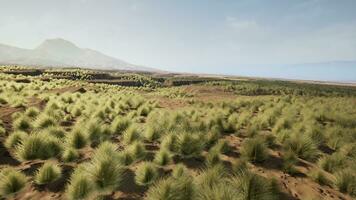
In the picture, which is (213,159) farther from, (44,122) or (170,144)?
(44,122)

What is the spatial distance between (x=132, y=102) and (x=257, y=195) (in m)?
14.5

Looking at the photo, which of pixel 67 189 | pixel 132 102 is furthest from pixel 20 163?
pixel 132 102

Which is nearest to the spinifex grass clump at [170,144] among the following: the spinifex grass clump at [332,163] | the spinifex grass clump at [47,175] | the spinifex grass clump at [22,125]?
→ the spinifex grass clump at [47,175]

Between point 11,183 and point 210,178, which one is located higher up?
point 210,178

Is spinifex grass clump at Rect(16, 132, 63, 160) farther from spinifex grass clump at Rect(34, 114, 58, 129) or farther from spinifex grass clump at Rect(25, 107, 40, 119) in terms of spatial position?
spinifex grass clump at Rect(25, 107, 40, 119)

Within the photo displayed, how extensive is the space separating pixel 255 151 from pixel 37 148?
20.5 ft

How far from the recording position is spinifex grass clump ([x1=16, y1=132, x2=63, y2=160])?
26.2ft

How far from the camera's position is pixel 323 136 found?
10.5 metres

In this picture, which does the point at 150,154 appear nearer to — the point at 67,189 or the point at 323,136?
the point at 67,189

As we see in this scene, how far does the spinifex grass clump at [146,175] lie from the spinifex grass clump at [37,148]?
301 centimetres

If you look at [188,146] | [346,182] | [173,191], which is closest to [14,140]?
[188,146]

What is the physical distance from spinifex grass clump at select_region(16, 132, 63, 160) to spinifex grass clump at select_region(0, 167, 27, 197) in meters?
1.47

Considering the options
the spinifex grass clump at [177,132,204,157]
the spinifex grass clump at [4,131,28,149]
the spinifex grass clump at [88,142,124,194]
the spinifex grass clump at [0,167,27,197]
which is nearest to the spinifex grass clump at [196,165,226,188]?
the spinifex grass clump at [88,142,124,194]

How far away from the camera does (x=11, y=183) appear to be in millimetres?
6293
